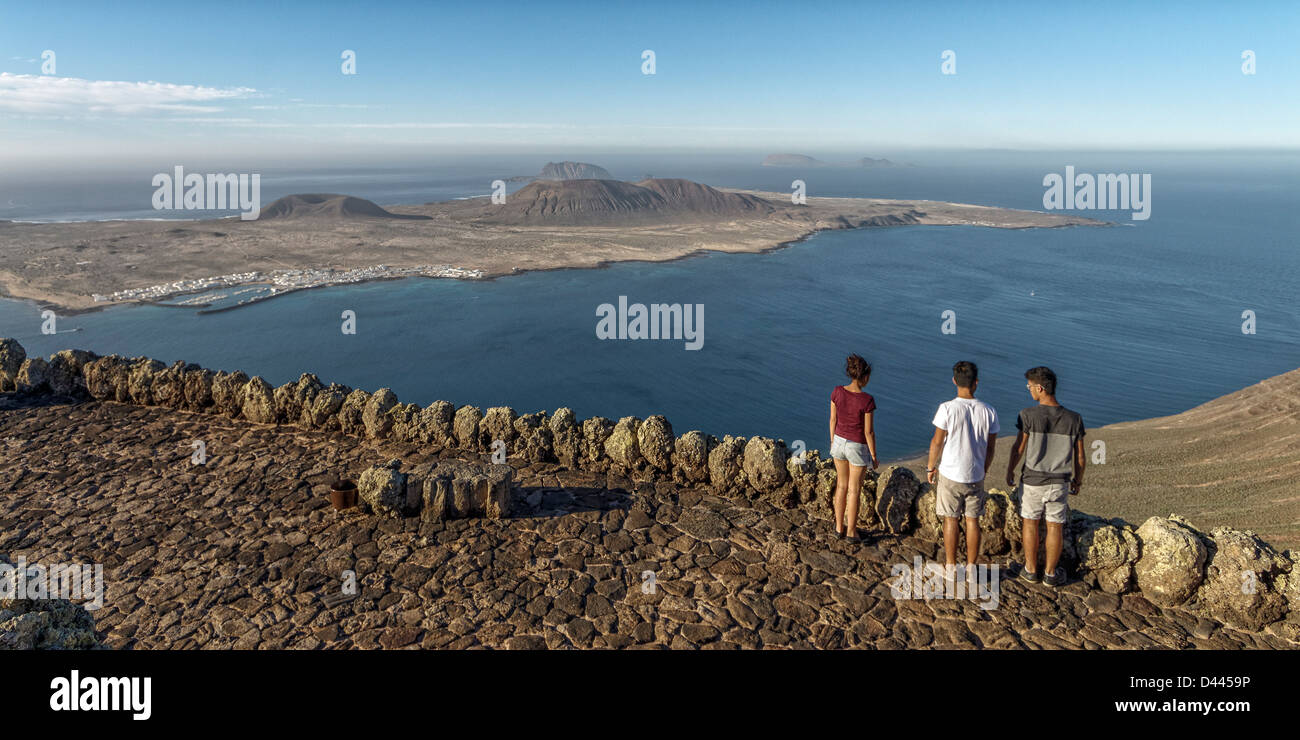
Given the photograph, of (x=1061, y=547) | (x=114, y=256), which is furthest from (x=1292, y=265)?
(x=114, y=256)

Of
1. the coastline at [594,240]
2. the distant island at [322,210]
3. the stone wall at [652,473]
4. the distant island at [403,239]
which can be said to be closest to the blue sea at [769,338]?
the coastline at [594,240]

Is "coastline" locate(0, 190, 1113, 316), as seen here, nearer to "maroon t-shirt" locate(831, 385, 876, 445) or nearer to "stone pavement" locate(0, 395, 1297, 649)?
"stone pavement" locate(0, 395, 1297, 649)

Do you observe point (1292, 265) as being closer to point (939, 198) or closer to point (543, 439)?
point (939, 198)

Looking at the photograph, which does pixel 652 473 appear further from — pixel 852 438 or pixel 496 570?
pixel 852 438

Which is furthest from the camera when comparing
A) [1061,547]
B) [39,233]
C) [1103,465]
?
[39,233]

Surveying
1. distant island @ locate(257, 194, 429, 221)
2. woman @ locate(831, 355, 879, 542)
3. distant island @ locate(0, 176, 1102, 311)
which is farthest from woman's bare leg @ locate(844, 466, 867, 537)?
distant island @ locate(257, 194, 429, 221)

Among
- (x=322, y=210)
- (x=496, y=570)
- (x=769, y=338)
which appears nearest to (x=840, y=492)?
(x=496, y=570)

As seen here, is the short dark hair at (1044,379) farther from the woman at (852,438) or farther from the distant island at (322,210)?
the distant island at (322,210)
